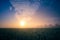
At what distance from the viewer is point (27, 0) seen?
3.60 m

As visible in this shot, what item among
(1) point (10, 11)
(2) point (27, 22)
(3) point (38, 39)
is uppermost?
(1) point (10, 11)

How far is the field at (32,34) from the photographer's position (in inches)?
140

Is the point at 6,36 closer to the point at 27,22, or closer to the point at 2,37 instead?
the point at 2,37

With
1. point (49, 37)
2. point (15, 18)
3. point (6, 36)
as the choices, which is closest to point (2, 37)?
point (6, 36)

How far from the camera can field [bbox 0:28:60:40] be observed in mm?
3553

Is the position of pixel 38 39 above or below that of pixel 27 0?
below

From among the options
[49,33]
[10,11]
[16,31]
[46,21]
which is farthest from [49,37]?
[10,11]

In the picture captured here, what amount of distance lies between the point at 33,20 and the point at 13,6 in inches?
19.0

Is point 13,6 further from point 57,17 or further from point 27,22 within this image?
point 57,17

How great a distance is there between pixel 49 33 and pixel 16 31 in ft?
2.16

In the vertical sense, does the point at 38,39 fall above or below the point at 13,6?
below

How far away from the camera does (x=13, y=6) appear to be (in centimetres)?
362

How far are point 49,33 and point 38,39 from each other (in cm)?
24

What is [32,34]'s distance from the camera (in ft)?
11.7
